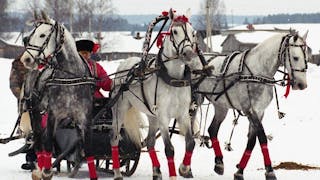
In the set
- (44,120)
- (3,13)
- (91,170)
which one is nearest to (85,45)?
(44,120)

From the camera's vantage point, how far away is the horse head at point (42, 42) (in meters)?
9.12

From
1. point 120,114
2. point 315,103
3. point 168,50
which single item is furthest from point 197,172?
point 315,103

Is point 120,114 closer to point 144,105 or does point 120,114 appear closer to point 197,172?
point 144,105

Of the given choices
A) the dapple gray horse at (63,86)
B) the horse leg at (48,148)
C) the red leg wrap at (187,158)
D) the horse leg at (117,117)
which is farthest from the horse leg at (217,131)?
the horse leg at (48,148)

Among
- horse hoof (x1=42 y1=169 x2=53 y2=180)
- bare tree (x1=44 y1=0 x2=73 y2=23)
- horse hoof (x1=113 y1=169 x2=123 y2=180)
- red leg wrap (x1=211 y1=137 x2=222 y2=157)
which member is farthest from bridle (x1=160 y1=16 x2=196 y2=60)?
bare tree (x1=44 y1=0 x2=73 y2=23)

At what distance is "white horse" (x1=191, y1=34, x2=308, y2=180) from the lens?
10547mm

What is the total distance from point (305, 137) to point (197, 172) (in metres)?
6.67

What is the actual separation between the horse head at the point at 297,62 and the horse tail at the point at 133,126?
265 centimetres

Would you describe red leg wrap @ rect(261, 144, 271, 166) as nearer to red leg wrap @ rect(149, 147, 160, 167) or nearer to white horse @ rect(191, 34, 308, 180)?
white horse @ rect(191, 34, 308, 180)

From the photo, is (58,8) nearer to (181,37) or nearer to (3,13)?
(3,13)

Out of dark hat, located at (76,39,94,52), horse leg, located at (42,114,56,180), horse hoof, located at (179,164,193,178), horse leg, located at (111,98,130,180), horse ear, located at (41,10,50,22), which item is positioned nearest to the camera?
horse ear, located at (41,10,50,22)

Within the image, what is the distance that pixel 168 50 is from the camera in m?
10.1

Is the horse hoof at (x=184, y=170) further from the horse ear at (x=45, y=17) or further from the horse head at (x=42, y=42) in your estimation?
the horse ear at (x=45, y=17)

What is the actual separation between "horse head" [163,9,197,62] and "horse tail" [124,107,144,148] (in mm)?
1798
